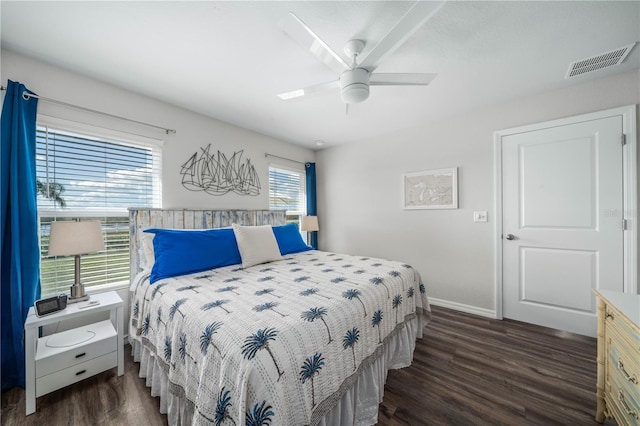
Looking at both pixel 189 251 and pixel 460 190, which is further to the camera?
pixel 460 190

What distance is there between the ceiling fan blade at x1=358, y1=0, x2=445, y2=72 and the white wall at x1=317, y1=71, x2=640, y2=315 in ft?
6.27

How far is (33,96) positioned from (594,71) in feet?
14.5

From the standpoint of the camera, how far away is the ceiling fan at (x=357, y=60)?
1205mm

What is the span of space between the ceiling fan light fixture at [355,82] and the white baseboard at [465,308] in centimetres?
269

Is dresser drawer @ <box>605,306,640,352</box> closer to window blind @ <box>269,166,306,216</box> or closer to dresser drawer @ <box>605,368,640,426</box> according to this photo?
dresser drawer @ <box>605,368,640,426</box>

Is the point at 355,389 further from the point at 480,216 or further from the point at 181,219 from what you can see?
the point at 480,216

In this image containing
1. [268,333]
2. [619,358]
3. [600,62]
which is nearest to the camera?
[268,333]

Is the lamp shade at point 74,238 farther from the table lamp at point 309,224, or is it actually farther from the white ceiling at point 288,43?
the table lamp at point 309,224

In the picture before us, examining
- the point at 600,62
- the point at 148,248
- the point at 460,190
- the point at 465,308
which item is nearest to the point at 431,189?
the point at 460,190

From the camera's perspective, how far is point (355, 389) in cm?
129

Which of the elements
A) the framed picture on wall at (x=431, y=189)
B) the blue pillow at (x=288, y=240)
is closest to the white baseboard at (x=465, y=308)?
the framed picture on wall at (x=431, y=189)

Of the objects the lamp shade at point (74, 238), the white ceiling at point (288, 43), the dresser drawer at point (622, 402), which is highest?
the white ceiling at point (288, 43)

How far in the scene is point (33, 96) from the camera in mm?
1689

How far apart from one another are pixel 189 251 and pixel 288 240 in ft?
3.57
